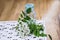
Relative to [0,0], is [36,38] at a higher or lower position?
lower

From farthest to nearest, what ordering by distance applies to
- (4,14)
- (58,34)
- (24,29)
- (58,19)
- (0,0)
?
1. (0,0)
2. (4,14)
3. (58,19)
4. (58,34)
5. (24,29)

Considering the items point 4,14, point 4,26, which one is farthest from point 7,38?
point 4,14

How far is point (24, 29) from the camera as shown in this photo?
979 mm

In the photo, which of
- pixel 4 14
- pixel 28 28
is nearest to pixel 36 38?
pixel 28 28

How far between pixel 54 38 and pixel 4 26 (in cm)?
40

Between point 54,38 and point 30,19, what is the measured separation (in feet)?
0.68

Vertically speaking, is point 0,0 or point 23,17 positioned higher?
point 0,0

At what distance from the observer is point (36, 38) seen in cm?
101

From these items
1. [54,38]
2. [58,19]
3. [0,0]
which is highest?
[0,0]

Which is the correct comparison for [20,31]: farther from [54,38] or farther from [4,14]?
[4,14]

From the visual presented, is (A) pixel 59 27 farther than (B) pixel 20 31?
Yes

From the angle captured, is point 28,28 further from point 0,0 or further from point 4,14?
point 0,0

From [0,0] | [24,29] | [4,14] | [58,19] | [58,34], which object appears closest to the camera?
[24,29]

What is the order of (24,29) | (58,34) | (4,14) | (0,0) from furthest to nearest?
(0,0)
(4,14)
(58,34)
(24,29)
